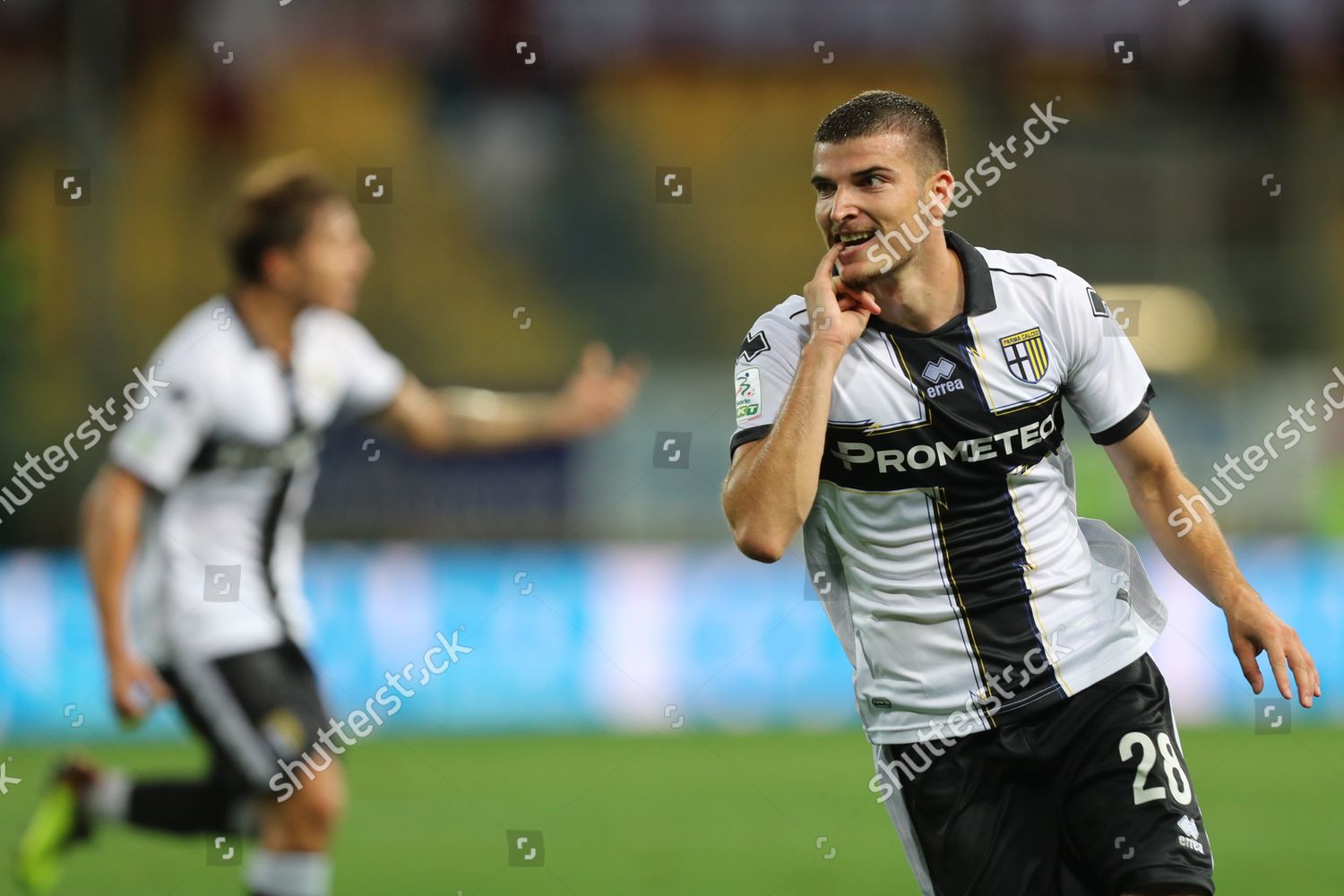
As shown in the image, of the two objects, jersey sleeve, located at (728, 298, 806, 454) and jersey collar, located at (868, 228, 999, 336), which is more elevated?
jersey collar, located at (868, 228, 999, 336)

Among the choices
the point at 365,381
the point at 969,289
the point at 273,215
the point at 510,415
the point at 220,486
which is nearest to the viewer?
the point at 969,289

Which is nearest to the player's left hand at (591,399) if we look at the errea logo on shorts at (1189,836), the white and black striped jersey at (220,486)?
the white and black striped jersey at (220,486)

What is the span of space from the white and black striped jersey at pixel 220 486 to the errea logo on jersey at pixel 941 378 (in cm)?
253

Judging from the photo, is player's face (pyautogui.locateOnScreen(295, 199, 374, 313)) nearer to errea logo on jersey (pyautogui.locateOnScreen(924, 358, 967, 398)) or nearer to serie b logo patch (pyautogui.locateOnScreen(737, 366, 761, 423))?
serie b logo patch (pyautogui.locateOnScreen(737, 366, 761, 423))

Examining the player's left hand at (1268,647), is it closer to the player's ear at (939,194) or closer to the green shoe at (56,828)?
the player's ear at (939,194)

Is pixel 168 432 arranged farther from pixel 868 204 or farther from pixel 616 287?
pixel 616 287

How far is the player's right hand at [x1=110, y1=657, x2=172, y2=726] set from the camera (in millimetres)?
5598

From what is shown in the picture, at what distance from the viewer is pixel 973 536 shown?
4.06 meters

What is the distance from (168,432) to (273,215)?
2.71 ft

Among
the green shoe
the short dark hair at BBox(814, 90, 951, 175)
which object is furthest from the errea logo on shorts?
the green shoe

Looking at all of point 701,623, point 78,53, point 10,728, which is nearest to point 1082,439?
point 701,623

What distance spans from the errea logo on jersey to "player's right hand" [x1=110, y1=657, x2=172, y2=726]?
115 inches

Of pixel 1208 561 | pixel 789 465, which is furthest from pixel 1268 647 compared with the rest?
pixel 789 465

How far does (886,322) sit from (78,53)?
18.1m
